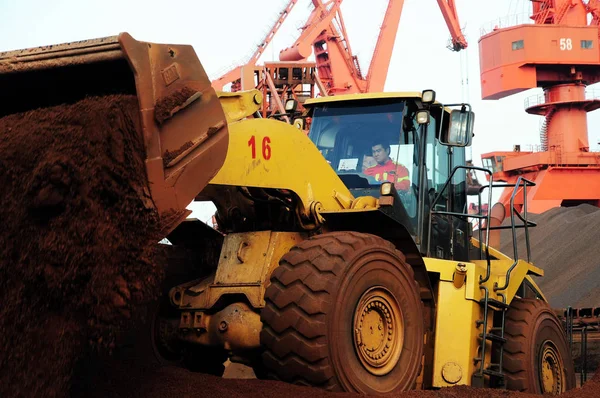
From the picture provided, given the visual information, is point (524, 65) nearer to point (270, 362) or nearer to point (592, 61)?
point (592, 61)

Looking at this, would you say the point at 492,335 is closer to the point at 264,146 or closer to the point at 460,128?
the point at 460,128

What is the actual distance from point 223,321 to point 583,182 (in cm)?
3057

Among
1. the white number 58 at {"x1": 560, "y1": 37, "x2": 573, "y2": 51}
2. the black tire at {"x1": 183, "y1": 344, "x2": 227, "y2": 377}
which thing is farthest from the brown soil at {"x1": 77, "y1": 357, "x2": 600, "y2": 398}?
the white number 58 at {"x1": 560, "y1": 37, "x2": 573, "y2": 51}

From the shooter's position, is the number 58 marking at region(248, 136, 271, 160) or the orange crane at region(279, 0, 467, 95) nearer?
the number 58 marking at region(248, 136, 271, 160)

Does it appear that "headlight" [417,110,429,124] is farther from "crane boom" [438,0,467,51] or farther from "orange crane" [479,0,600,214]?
"crane boom" [438,0,467,51]

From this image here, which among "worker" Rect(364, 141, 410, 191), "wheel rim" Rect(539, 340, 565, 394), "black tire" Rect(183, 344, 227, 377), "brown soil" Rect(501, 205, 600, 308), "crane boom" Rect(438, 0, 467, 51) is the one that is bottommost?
"black tire" Rect(183, 344, 227, 377)

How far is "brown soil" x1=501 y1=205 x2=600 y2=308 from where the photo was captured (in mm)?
18969

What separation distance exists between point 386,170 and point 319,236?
1376mm

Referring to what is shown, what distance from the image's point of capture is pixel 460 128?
24.0 feet

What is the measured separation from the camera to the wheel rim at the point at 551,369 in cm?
778

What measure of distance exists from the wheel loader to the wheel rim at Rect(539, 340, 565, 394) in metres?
0.03

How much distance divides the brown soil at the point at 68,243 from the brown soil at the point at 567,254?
48.0 ft

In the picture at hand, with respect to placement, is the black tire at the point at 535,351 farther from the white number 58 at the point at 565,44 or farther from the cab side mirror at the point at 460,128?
the white number 58 at the point at 565,44

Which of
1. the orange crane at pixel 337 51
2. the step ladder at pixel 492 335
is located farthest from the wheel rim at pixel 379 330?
the orange crane at pixel 337 51
